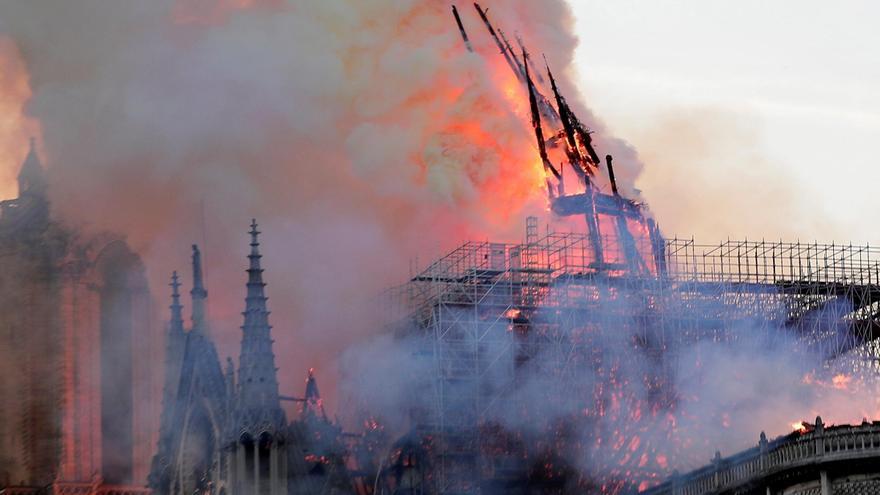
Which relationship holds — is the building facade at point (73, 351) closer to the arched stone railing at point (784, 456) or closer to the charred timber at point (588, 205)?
the charred timber at point (588, 205)

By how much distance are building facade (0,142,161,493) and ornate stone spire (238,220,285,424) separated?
53.5 ft

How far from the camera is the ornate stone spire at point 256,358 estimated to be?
117 metres

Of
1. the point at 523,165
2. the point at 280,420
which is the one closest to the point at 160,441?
the point at 280,420

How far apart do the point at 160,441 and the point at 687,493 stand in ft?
104

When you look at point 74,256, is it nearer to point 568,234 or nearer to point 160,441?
point 160,441

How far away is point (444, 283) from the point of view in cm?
12575

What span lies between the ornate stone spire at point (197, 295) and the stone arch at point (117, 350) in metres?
10.4

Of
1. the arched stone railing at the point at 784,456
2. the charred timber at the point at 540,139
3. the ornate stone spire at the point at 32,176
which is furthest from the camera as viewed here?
the ornate stone spire at the point at 32,176

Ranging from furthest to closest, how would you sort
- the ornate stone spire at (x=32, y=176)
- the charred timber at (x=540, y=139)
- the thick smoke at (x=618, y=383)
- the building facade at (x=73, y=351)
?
the building facade at (x=73, y=351)
the ornate stone spire at (x=32, y=176)
the charred timber at (x=540, y=139)
the thick smoke at (x=618, y=383)

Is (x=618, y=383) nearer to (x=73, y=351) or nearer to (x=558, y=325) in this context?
(x=558, y=325)

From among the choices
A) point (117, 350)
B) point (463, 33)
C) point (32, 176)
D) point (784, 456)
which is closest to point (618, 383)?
point (463, 33)

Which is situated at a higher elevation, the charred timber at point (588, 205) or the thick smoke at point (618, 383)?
the charred timber at point (588, 205)

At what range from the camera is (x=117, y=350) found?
137625mm

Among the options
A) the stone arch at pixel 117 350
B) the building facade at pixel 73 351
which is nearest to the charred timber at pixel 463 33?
the building facade at pixel 73 351
